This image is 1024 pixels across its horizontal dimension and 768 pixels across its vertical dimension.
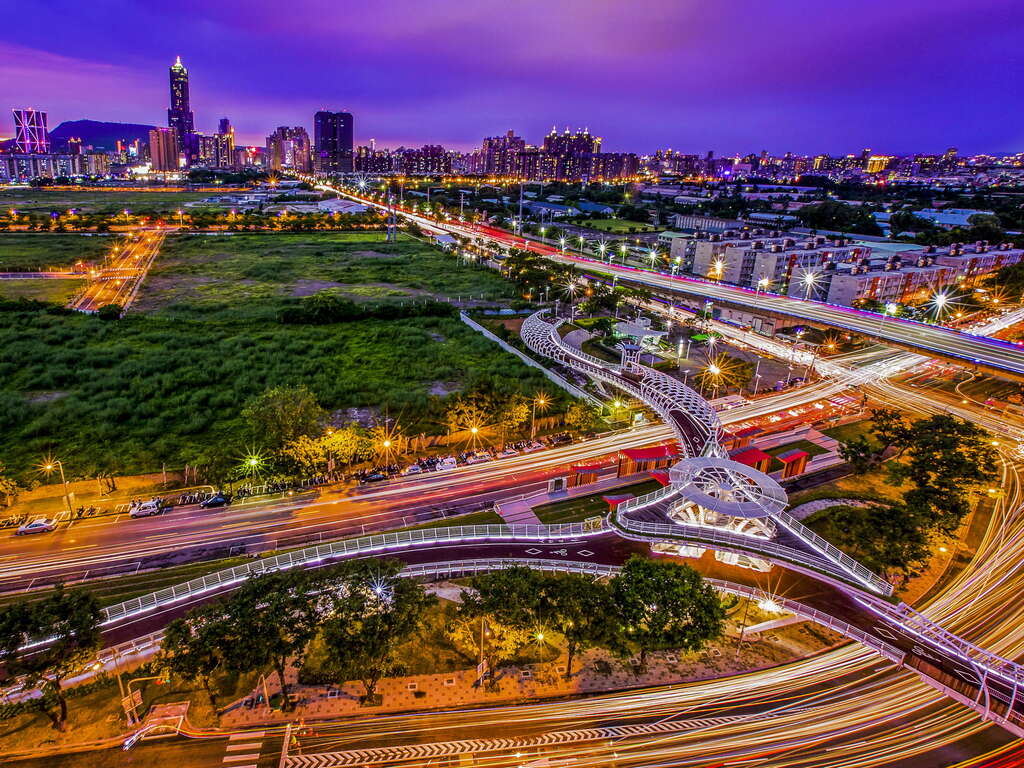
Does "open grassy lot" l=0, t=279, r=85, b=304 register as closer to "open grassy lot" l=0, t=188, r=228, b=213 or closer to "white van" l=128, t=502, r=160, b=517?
"white van" l=128, t=502, r=160, b=517

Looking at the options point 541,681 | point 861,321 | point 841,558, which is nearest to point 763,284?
point 861,321

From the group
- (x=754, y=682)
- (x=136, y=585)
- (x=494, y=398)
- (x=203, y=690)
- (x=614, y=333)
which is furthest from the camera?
(x=614, y=333)

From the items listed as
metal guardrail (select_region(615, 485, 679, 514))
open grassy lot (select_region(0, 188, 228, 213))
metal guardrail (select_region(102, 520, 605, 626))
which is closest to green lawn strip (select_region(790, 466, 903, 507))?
metal guardrail (select_region(615, 485, 679, 514))

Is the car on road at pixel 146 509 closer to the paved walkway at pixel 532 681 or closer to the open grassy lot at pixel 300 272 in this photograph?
the paved walkway at pixel 532 681

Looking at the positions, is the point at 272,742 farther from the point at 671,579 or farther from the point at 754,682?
the point at 754,682

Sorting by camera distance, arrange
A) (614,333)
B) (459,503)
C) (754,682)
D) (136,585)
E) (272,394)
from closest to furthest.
Answer: (754,682), (136,585), (459,503), (272,394), (614,333)

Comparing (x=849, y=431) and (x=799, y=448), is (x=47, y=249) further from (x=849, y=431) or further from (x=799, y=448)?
(x=849, y=431)

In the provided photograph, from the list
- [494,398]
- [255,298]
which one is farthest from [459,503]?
[255,298]
